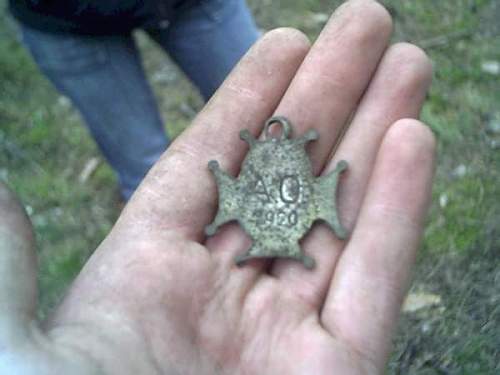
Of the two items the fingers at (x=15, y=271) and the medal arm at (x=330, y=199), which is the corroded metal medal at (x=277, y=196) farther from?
the fingers at (x=15, y=271)

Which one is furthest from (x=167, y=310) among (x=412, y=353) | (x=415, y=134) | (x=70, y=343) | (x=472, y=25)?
(x=472, y=25)

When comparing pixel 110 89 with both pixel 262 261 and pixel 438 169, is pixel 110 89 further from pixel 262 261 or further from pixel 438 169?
pixel 438 169

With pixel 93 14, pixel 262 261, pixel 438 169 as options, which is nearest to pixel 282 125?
pixel 262 261

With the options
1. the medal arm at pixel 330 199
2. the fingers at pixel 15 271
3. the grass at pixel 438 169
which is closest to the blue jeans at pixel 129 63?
the grass at pixel 438 169

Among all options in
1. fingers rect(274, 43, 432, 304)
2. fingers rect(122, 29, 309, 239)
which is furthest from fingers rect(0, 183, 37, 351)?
fingers rect(274, 43, 432, 304)

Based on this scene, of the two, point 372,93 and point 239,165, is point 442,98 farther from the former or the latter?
point 239,165

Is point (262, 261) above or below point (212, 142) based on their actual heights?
below
